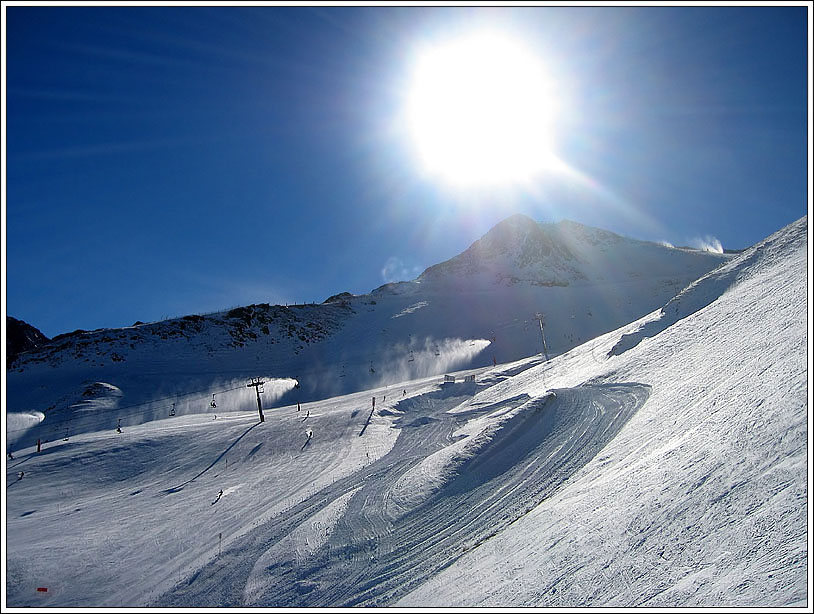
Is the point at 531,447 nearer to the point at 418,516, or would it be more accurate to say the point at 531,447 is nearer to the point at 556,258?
the point at 418,516

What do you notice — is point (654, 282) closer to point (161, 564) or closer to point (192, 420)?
point (192, 420)

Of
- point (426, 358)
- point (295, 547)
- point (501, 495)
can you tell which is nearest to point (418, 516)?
point (501, 495)

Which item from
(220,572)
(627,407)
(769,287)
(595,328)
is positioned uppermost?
(595,328)

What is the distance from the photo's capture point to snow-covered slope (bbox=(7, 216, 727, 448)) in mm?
50344

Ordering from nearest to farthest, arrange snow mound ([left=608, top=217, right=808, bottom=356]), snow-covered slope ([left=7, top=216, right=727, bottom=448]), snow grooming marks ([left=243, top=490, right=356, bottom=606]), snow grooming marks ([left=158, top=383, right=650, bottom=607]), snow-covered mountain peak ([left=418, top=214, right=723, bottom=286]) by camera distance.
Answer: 1. snow grooming marks ([left=158, top=383, right=650, bottom=607])
2. snow grooming marks ([left=243, top=490, right=356, bottom=606])
3. snow mound ([left=608, top=217, right=808, bottom=356])
4. snow-covered slope ([left=7, top=216, right=727, bottom=448])
5. snow-covered mountain peak ([left=418, top=214, right=723, bottom=286])

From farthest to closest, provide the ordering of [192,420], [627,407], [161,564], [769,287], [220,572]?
[192,420] → [769,287] → [627,407] → [161,564] → [220,572]

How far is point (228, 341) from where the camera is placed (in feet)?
236

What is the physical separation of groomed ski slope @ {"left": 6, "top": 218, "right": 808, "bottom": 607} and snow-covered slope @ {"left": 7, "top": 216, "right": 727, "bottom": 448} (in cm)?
2166

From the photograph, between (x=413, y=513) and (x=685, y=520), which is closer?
(x=685, y=520)

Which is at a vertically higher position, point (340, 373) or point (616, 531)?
point (340, 373)

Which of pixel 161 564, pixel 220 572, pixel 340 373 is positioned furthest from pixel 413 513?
Result: pixel 340 373

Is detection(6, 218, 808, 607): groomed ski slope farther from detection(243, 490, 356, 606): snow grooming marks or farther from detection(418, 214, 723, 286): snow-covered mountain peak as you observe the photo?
detection(418, 214, 723, 286): snow-covered mountain peak

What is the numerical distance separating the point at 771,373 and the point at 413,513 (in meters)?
11.1

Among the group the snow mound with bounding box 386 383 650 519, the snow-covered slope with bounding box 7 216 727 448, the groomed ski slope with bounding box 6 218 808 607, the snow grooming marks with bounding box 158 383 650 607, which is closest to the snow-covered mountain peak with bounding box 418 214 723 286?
the snow-covered slope with bounding box 7 216 727 448
